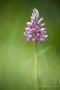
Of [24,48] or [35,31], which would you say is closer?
[35,31]

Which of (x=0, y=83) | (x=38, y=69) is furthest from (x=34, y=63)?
(x=0, y=83)

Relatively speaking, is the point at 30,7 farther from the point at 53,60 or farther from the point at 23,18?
the point at 53,60

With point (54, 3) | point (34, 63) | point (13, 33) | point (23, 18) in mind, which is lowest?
point (34, 63)

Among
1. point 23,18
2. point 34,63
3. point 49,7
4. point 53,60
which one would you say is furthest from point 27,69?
point 49,7

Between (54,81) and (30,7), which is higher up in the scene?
(30,7)

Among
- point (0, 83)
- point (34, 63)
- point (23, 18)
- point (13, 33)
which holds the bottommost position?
point (0, 83)

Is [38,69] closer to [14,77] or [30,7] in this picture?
[14,77]
